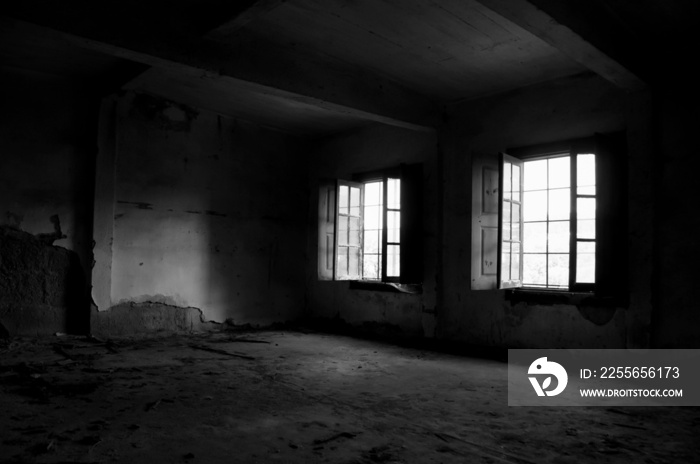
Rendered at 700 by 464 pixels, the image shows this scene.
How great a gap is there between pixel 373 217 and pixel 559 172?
8.88ft

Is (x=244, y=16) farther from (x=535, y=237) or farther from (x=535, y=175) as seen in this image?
(x=535, y=237)

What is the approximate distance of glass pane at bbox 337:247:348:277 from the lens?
22.6 feet

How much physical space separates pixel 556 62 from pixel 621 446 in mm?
3391

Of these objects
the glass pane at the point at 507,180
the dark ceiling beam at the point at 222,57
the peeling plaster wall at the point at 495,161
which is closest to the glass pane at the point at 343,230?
the peeling plaster wall at the point at 495,161

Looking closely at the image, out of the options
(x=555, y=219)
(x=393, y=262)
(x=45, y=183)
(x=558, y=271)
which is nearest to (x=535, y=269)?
(x=558, y=271)

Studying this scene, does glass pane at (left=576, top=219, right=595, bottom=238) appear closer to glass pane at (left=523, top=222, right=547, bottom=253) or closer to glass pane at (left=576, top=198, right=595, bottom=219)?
glass pane at (left=576, top=198, right=595, bottom=219)

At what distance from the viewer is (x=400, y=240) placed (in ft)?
20.1

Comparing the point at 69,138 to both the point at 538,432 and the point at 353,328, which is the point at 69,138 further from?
the point at 538,432

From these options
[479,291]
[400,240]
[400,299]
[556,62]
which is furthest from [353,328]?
[556,62]

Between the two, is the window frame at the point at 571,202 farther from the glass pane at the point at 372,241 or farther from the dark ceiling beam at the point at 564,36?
the glass pane at the point at 372,241

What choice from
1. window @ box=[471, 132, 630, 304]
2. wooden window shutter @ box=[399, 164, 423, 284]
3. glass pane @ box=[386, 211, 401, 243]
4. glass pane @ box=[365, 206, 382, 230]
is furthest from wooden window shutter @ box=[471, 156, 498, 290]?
glass pane @ box=[365, 206, 382, 230]

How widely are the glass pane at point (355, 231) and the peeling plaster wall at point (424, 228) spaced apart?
0.61 meters

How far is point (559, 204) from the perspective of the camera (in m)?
5.15

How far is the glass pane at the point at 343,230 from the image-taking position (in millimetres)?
6926
